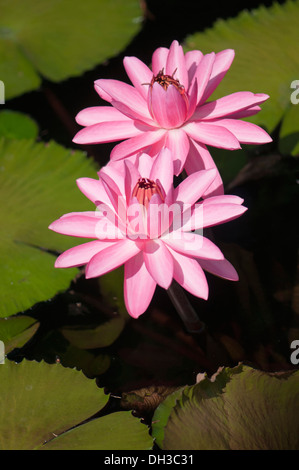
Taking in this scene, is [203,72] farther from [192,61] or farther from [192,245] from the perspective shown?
[192,245]

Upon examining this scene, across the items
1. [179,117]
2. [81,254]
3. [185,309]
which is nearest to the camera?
[81,254]

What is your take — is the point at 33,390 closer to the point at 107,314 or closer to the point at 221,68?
the point at 107,314

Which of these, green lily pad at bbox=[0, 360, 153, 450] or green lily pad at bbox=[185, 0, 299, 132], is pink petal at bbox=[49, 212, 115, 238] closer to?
green lily pad at bbox=[0, 360, 153, 450]

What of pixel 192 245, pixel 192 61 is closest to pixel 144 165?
pixel 192 245

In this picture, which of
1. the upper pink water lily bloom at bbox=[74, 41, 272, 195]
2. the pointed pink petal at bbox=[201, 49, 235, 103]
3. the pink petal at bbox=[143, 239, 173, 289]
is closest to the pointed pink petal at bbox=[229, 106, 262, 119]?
the upper pink water lily bloom at bbox=[74, 41, 272, 195]

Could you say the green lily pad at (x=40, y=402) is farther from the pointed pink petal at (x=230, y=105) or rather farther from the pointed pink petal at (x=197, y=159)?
the pointed pink petal at (x=230, y=105)

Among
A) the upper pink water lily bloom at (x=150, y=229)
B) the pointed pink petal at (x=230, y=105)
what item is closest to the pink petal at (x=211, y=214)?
the upper pink water lily bloom at (x=150, y=229)
